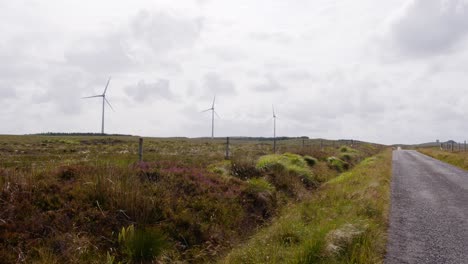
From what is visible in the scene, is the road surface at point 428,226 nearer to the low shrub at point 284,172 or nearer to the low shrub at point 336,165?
the low shrub at point 284,172

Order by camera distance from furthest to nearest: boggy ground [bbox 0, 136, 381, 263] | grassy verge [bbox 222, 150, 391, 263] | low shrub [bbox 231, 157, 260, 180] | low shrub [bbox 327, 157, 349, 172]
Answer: low shrub [bbox 327, 157, 349, 172]
low shrub [bbox 231, 157, 260, 180]
grassy verge [bbox 222, 150, 391, 263]
boggy ground [bbox 0, 136, 381, 263]

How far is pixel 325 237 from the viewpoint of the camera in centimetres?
643

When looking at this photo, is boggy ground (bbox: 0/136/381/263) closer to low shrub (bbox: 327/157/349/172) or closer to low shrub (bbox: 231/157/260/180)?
low shrub (bbox: 231/157/260/180)

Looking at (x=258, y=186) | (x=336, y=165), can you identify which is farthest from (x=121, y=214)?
(x=336, y=165)

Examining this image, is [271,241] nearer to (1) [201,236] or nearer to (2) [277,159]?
(1) [201,236]

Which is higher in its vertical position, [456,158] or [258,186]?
[456,158]

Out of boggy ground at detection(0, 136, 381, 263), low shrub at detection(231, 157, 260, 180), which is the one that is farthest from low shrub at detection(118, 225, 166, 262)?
low shrub at detection(231, 157, 260, 180)

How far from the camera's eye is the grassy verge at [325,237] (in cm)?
600

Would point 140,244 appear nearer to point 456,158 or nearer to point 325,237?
point 325,237

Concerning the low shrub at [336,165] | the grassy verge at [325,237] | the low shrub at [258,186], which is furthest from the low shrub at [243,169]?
the low shrub at [336,165]

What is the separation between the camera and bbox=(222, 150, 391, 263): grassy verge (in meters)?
6.00

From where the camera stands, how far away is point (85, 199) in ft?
23.7

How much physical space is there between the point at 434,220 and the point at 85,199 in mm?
8342

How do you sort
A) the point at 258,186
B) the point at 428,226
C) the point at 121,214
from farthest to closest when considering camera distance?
1. the point at 258,186
2. the point at 428,226
3. the point at 121,214
